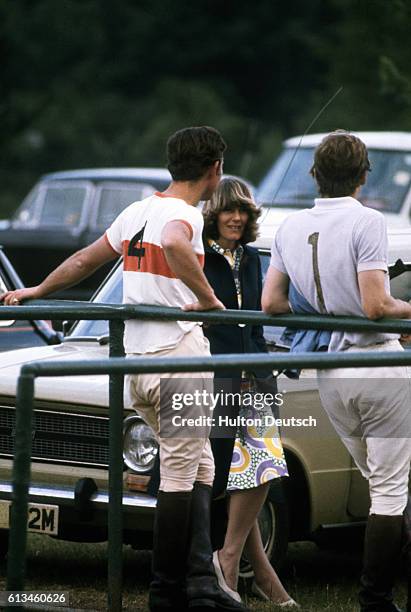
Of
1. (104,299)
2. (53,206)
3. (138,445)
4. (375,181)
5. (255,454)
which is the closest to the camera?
(255,454)

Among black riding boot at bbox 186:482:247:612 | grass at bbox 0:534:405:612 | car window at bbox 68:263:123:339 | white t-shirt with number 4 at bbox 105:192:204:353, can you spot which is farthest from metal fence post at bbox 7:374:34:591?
car window at bbox 68:263:123:339

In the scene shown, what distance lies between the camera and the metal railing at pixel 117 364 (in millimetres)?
4066

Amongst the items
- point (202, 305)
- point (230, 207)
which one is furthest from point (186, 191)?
point (230, 207)

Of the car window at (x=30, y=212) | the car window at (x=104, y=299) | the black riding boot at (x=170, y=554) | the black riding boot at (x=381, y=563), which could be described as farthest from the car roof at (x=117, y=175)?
the black riding boot at (x=381, y=563)

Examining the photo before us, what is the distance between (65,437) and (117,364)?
2218mm

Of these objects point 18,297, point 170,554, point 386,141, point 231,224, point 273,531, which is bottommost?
point 273,531

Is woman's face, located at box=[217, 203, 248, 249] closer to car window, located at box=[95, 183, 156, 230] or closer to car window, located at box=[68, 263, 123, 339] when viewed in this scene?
car window, located at box=[68, 263, 123, 339]

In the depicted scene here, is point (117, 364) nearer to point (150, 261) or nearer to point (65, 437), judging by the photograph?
point (150, 261)

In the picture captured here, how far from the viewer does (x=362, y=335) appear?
5062 millimetres

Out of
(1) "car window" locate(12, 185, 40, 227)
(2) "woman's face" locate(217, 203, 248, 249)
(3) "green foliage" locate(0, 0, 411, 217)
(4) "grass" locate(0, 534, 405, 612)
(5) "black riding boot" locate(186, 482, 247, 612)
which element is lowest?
(4) "grass" locate(0, 534, 405, 612)

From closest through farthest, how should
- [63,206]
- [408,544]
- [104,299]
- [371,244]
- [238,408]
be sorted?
[371,244]
[408,544]
[238,408]
[104,299]
[63,206]

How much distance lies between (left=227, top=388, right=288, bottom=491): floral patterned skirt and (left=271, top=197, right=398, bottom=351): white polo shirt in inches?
29.2

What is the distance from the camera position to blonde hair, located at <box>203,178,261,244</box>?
598 cm

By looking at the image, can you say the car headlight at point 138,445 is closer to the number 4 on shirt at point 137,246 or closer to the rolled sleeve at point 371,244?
the number 4 on shirt at point 137,246
